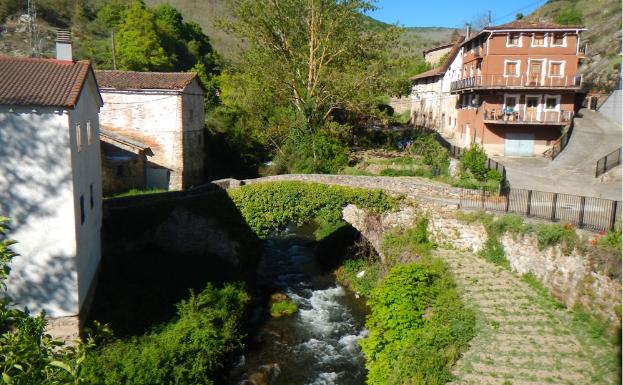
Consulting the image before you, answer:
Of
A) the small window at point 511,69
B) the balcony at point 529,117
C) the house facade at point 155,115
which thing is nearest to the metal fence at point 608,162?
the balcony at point 529,117

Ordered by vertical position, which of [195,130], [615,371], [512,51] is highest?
[512,51]

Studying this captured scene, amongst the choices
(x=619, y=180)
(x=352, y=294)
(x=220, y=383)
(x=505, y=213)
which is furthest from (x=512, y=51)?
(x=220, y=383)

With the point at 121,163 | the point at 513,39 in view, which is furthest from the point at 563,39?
the point at 121,163

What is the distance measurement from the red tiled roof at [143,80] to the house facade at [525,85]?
18.8 meters

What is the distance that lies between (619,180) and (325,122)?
54.2 feet

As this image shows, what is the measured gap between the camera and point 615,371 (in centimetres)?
1148

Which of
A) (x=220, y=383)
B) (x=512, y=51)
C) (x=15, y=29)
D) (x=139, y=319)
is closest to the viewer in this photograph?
(x=220, y=383)

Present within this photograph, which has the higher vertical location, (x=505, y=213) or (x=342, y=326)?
(x=505, y=213)

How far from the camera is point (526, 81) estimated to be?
31.0m

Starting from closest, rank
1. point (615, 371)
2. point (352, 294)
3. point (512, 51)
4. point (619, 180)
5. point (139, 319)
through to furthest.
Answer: point (615, 371) → point (139, 319) → point (352, 294) → point (619, 180) → point (512, 51)

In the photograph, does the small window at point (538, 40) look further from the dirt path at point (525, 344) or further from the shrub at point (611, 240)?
the shrub at point (611, 240)

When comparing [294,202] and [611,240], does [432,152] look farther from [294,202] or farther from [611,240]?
[611,240]

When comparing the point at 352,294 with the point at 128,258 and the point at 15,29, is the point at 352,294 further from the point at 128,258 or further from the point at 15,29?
the point at 15,29

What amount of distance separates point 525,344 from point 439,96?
1494 inches
